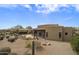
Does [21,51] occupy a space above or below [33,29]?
below

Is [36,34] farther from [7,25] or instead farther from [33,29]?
[7,25]

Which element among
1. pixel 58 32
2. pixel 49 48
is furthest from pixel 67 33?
pixel 49 48

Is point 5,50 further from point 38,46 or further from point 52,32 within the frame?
point 52,32

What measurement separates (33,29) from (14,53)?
1.00ft

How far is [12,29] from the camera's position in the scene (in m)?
1.71

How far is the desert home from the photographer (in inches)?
66.2

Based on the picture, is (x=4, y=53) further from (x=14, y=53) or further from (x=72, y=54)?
(x=72, y=54)

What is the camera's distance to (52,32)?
1.70m

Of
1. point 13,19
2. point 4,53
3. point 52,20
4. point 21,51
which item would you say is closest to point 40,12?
point 52,20

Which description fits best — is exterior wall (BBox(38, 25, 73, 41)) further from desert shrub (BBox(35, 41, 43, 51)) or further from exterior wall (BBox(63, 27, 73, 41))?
desert shrub (BBox(35, 41, 43, 51))

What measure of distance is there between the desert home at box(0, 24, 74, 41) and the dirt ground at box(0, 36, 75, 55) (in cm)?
5

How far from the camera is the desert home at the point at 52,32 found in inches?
66.2

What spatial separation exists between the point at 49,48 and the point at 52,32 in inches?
6.4

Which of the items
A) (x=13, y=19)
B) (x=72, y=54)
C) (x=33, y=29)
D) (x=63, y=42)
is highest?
(x=13, y=19)
